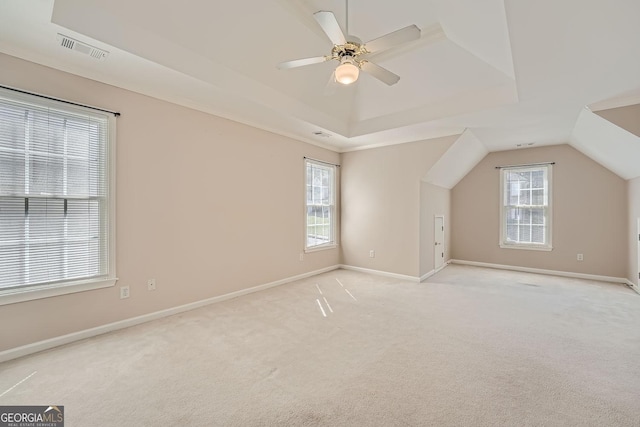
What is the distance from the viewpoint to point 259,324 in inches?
121

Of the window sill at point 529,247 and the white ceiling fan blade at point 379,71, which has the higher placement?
the white ceiling fan blade at point 379,71

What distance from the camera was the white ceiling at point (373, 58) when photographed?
82.5 inches

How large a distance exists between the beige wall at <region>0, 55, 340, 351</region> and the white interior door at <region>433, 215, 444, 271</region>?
2.98 metres

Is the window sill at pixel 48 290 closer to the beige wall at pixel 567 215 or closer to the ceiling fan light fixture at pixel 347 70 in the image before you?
the ceiling fan light fixture at pixel 347 70

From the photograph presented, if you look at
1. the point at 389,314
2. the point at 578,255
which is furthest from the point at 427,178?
the point at 578,255

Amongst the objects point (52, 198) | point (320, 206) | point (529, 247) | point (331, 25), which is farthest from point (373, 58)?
point (529, 247)

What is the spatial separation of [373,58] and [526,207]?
15.1 ft

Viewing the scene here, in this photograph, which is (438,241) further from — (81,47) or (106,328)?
(81,47)

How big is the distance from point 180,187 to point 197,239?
693 millimetres

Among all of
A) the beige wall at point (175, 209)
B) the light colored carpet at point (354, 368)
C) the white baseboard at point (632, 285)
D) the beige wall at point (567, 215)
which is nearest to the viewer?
the light colored carpet at point (354, 368)

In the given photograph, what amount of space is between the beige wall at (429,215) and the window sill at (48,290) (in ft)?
15.0

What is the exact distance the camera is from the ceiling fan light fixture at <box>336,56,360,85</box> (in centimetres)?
219

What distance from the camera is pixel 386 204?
5.32 m

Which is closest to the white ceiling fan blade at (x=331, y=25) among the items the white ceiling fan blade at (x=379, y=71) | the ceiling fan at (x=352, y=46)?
the ceiling fan at (x=352, y=46)
